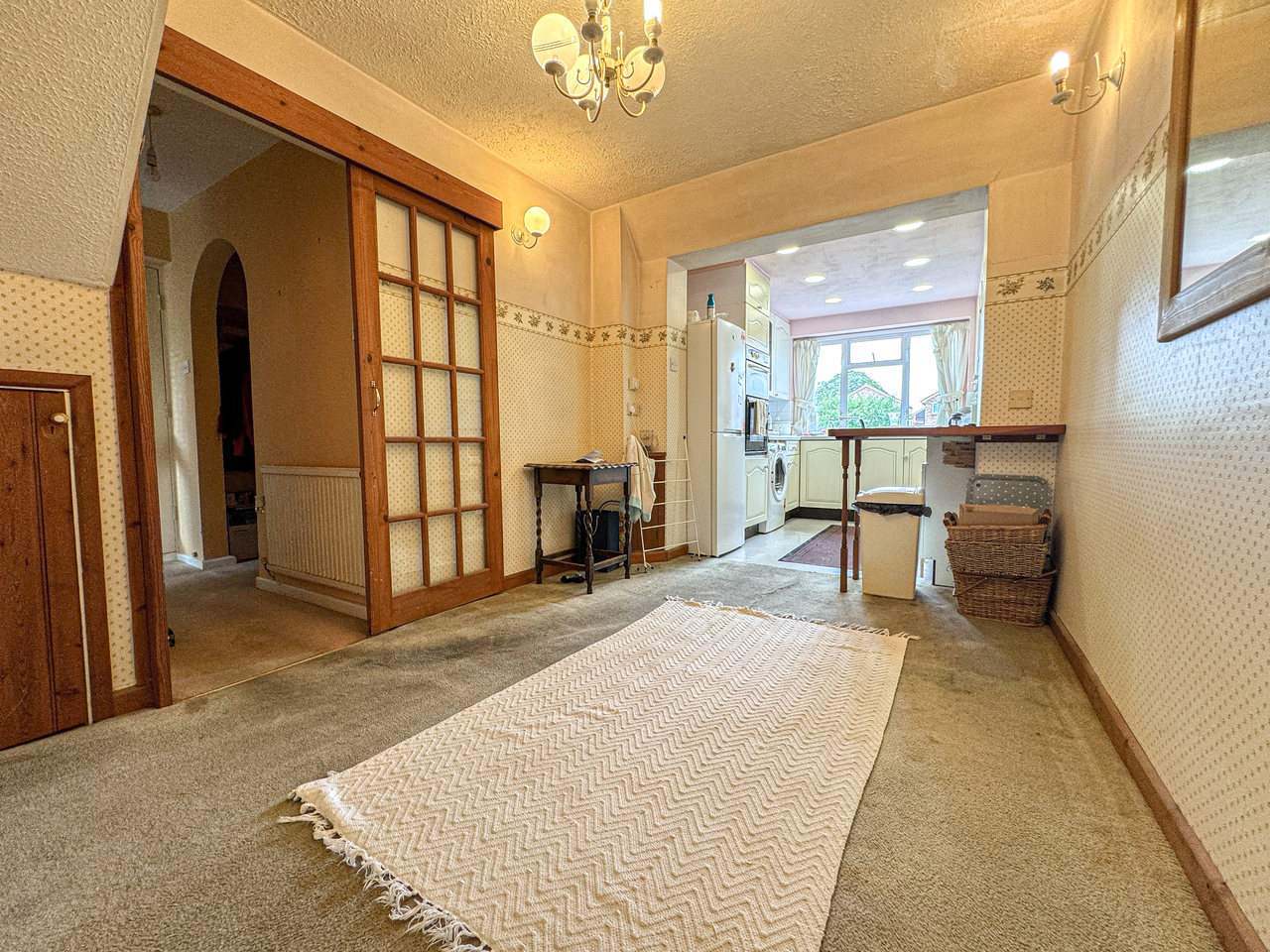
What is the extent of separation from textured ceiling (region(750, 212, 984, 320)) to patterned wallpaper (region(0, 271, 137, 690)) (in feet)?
13.6

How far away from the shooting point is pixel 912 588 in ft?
8.96

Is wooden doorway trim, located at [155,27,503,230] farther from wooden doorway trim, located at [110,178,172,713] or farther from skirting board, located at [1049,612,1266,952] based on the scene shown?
skirting board, located at [1049,612,1266,952]

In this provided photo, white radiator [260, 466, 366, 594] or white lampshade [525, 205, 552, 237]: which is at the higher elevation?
white lampshade [525, 205, 552, 237]

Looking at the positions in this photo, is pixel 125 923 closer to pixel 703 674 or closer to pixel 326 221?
pixel 703 674

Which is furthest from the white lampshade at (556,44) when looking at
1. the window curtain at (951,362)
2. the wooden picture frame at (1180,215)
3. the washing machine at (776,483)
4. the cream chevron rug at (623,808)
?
the window curtain at (951,362)

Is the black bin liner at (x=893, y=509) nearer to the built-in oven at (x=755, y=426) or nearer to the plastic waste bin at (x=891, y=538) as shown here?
the plastic waste bin at (x=891, y=538)

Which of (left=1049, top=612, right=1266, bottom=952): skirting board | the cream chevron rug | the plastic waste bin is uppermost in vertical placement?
the plastic waste bin

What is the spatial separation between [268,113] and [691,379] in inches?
107

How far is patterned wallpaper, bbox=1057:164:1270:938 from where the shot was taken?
2.86 ft

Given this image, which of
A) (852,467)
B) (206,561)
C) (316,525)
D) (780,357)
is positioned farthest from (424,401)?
(852,467)

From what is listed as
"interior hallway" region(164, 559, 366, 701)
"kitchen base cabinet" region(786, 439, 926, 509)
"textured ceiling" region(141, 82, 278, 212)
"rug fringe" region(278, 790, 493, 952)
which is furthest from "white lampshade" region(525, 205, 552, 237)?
"kitchen base cabinet" region(786, 439, 926, 509)

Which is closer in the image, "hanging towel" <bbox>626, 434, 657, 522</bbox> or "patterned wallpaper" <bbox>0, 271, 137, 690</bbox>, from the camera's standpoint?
"patterned wallpaper" <bbox>0, 271, 137, 690</bbox>

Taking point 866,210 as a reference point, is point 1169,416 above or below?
below

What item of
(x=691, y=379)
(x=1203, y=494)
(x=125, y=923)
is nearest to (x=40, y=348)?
(x=125, y=923)
